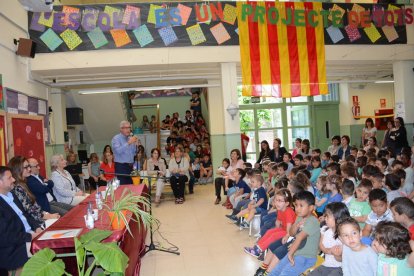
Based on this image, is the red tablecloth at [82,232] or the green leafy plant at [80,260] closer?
the green leafy plant at [80,260]

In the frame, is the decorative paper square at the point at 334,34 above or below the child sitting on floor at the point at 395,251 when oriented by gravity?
above

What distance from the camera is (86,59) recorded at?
326 inches

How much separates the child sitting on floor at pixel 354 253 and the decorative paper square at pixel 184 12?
6646 millimetres

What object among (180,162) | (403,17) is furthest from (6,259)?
(403,17)

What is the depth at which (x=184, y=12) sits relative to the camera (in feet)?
27.8

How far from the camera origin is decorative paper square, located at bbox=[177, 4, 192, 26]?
8.45 metres

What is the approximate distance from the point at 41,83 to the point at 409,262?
871 centimetres

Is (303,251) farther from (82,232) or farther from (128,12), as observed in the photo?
(128,12)

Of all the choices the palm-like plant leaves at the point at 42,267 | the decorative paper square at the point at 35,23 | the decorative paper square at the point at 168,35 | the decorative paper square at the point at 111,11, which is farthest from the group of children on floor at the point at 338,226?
the decorative paper square at the point at 35,23

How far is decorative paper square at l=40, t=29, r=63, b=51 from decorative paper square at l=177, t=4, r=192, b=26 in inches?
100

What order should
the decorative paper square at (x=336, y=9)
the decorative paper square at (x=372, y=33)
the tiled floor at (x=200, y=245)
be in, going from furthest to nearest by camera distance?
the decorative paper square at (x=372, y=33), the decorative paper square at (x=336, y=9), the tiled floor at (x=200, y=245)

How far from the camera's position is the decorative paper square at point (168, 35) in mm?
8430

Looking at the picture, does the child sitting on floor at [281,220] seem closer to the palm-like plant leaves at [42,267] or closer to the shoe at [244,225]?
the shoe at [244,225]

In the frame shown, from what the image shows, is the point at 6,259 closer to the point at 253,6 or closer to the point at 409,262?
the point at 409,262
